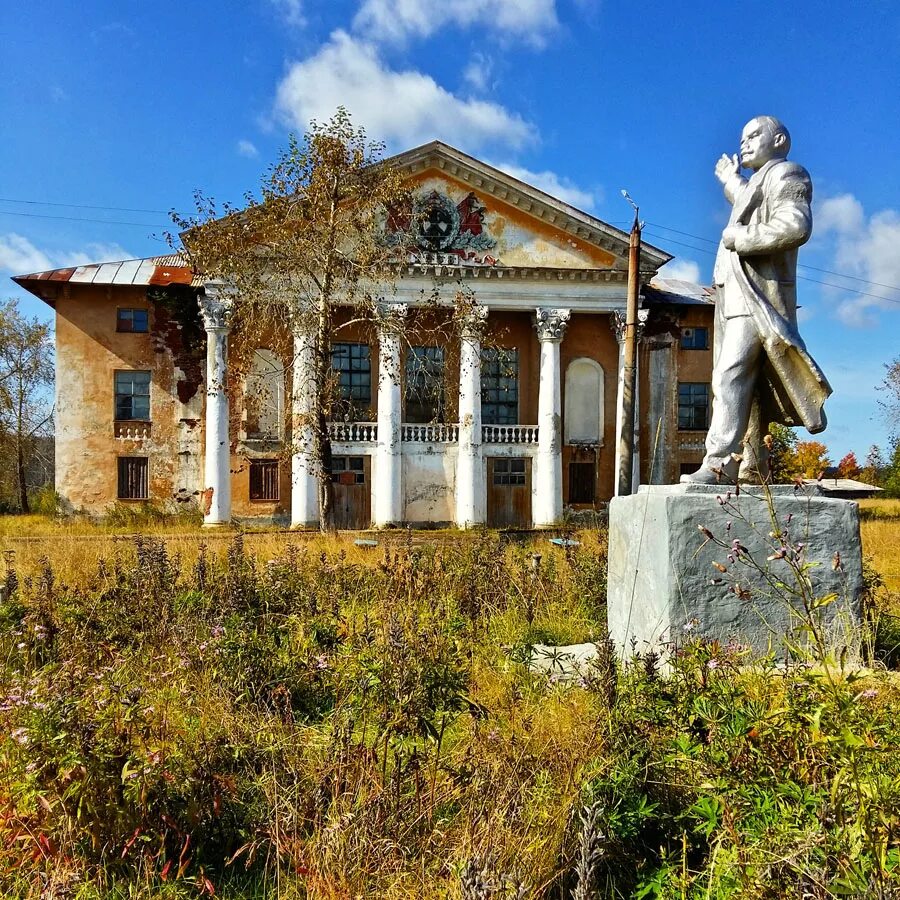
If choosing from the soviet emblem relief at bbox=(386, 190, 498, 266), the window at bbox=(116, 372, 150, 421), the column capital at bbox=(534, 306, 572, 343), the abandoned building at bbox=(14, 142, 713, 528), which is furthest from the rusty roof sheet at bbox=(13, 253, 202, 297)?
the column capital at bbox=(534, 306, 572, 343)

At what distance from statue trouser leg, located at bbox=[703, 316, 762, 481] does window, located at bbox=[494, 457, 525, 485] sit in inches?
860

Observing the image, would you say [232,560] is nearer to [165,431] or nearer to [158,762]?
[158,762]

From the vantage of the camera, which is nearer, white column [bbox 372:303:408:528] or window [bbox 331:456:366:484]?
white column [bbox 372:303:408:528]

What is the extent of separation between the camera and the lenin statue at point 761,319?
443cm

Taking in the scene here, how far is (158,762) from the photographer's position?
2.55 meters

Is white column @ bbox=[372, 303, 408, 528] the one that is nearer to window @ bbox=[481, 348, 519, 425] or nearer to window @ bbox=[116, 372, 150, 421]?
window @ bbox=[481, 348, 519, 425]

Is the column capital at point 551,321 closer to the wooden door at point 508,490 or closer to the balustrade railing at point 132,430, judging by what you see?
the wooden door at point 508,490

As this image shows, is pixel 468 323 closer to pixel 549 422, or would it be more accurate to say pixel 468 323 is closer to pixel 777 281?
pixel 549 422

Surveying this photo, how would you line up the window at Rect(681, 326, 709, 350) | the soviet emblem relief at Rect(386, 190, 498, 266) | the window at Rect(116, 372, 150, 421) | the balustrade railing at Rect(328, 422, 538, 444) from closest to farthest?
the soviet emblem relief at Rect(386, 190, 498, 266)
the balustrade railing at Rect(328, 422, 538, 444)
the window at Rect(116, 372, 150, 421)
the window at Rect(681, 326, 709, 350)

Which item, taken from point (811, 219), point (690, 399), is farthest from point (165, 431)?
point (811, 219)

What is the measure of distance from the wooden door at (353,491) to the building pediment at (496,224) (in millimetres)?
7295

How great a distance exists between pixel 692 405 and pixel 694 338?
254 centimetres

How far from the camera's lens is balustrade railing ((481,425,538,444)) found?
1027 inches

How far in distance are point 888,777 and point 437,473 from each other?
23.3m
